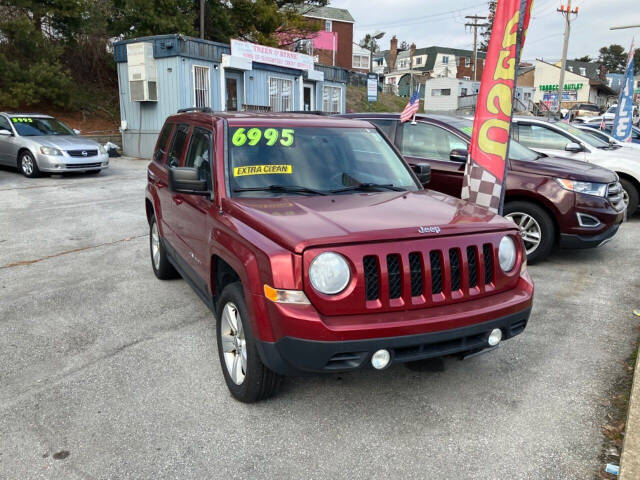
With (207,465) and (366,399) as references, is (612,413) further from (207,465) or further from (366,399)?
(207,465)

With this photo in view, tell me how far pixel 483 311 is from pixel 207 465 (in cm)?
174

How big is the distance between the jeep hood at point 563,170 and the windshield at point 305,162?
8.99 ft

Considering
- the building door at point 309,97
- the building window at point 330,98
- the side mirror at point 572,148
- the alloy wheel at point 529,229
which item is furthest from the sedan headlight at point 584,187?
the building window at point 330,98

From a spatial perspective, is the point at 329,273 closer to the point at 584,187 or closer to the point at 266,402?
the point at 266,402

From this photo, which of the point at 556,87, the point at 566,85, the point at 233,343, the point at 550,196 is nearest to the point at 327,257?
the point at 233,343

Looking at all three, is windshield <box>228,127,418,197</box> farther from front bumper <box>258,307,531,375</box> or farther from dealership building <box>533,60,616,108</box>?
→ dealership building <box>533,60,616,108</box>

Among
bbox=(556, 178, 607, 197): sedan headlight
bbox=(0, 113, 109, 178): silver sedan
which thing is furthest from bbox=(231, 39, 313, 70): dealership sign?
bbox=(556, 178, 607, 197): sedan headlight

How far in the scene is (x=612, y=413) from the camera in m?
3.26

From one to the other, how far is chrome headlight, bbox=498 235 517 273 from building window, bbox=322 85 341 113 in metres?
22.0

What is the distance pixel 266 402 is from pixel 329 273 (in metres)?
1.11

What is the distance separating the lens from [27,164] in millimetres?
13539

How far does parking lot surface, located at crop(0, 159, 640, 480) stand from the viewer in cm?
278

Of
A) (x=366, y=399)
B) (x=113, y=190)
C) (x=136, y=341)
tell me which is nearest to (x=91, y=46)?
(x=113, y=190)

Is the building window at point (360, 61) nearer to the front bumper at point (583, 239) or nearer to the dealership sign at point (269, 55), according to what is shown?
the dealership sign at point (269, 55)
